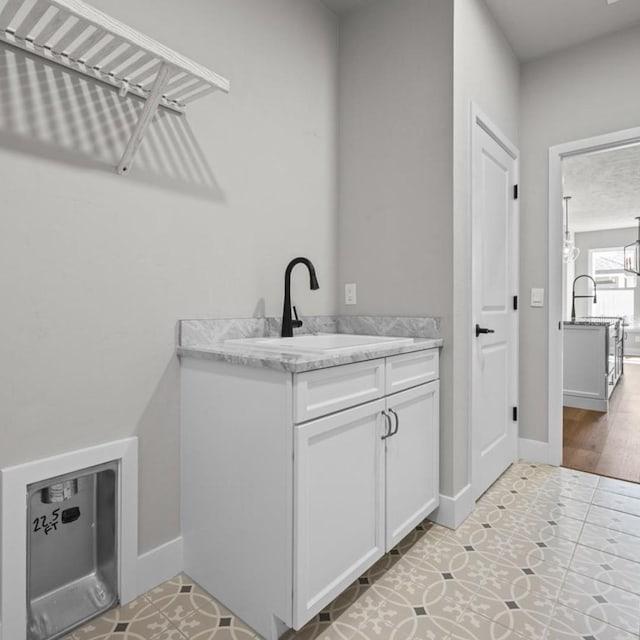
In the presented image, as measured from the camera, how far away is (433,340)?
1.93m

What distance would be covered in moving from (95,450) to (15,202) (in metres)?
0.77

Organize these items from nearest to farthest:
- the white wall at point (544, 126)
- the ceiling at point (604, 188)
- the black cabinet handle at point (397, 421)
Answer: the black cabinet handle at point (397, 421), the white wall at point (544, 126), the ceiling at point (604, 188)

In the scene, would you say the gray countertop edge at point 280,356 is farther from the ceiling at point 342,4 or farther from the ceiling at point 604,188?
the ceiling at point 604,188

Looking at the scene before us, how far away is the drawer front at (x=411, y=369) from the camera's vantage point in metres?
1.62

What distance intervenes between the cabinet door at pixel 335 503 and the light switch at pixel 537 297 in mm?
1730

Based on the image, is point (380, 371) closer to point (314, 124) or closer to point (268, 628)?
point (268, 628)

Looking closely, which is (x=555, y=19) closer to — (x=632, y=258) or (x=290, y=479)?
(x=290, y=479)

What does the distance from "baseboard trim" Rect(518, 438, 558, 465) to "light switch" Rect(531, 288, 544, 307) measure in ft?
2.88

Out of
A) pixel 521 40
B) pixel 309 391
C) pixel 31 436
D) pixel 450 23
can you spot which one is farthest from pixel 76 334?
pixel 521 40

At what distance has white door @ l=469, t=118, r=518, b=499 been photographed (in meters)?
2.17

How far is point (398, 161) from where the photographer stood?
2.12 meters

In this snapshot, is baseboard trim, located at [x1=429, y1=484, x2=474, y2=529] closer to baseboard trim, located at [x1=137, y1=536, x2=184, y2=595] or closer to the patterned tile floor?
the patterned tile floor

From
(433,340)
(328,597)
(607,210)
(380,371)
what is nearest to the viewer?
(328,597)

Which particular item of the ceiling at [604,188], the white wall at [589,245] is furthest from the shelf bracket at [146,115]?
the white wall at [589,245]
